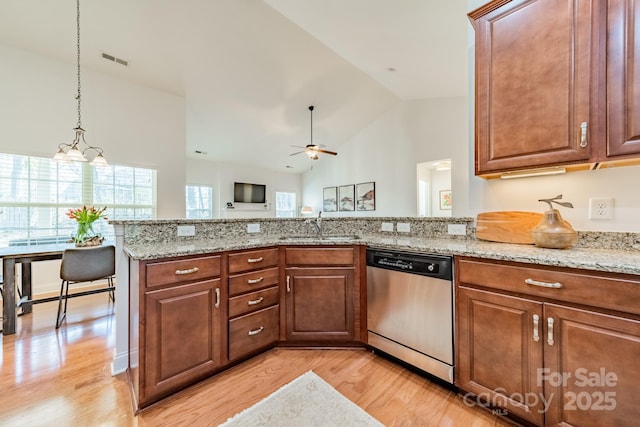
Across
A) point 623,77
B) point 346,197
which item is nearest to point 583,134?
point 623,77

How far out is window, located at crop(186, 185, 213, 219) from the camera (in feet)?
21.4

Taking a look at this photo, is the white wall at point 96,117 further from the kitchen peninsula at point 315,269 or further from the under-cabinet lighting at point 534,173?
the under-cabinet lighting at point 534,173

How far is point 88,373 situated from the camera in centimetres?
174

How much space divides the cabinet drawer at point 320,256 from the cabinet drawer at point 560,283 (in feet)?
2.65

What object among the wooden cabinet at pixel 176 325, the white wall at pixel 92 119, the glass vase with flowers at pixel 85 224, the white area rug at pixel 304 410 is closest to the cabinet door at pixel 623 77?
the white area rug at pixel 304 410

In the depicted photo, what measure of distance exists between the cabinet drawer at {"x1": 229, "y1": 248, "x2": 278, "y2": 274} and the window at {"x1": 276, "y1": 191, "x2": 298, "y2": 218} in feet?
21.0

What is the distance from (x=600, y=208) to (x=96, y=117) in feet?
18.5

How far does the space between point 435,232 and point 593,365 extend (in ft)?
3.71

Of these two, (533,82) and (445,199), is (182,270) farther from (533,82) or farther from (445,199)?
(445,199)

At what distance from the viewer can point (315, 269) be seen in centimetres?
195

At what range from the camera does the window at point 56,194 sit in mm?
3271

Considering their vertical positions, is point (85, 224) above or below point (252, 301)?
above

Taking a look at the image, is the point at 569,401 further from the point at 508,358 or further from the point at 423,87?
the point at 423,87

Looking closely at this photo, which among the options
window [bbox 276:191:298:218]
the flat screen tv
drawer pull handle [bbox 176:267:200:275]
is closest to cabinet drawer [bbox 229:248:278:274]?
drawer pull handle [bbox 176:267:200:275]
